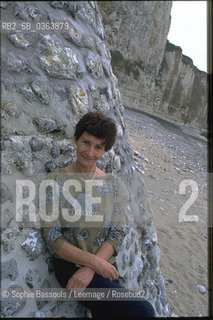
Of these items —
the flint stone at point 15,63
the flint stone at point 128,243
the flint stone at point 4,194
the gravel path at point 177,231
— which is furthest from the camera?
the gravel path at point 177,231

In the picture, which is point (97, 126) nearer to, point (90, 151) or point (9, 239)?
point (90, 151)

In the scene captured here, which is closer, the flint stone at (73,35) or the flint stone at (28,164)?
the flint stone at (28,164)

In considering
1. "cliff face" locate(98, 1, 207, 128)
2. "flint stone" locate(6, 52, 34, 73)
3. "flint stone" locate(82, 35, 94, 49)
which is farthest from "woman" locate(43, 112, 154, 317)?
"cliff face" locate(98, 1, 207, 128)

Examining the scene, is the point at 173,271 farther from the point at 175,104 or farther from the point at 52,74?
the point at 175,104

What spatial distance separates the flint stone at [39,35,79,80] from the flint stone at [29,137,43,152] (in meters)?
0.60

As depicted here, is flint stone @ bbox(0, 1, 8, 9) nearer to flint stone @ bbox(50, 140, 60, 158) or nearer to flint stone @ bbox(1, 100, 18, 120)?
flint stone @ bbox(1, 100, 18, 120)

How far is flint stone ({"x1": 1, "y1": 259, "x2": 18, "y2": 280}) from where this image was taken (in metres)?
1.71

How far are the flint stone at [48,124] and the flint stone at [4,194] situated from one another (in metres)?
0.59

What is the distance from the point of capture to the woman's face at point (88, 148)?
6.50 ft

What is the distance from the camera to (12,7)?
2.16m

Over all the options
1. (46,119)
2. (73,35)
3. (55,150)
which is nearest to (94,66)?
(73,35)

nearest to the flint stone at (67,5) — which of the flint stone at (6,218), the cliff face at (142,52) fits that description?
the flint stone at (6,218)

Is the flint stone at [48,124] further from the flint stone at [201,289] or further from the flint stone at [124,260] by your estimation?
the flint stone at [201,289]

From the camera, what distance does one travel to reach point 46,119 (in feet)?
7.33
